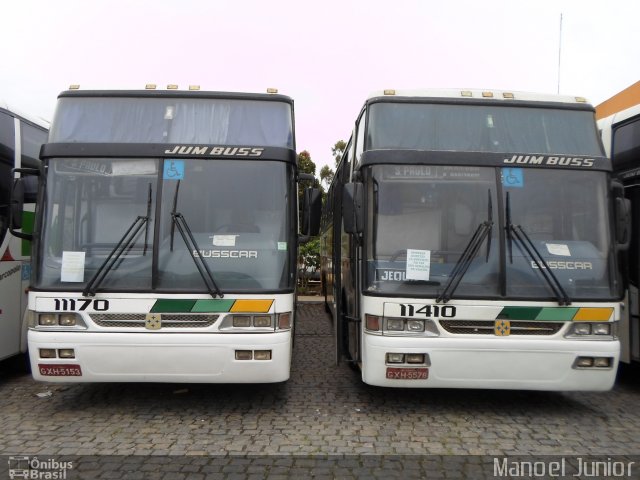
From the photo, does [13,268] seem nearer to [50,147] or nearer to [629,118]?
[50,147]

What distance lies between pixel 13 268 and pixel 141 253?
8.65 ft

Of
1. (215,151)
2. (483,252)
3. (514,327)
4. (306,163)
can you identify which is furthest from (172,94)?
(306,163)

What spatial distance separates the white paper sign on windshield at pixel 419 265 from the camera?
5.08 meters

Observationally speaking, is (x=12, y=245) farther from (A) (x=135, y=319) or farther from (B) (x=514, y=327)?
(B) (x=514, y=327)

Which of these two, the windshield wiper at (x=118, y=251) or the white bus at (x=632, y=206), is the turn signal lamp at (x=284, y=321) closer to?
the windshield wiper at (x=118, y=251)

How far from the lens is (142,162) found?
207 inches

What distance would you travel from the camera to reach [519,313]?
502cm

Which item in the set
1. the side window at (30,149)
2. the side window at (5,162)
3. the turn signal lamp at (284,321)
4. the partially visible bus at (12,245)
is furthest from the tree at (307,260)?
the turn signal lamp at (284,321)

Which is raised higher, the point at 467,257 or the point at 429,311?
the point at 467,257

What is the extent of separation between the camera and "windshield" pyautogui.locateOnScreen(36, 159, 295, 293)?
5.04 m

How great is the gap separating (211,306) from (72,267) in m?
1.38

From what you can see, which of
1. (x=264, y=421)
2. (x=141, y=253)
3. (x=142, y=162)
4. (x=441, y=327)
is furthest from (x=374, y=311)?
(x=142, y=162)

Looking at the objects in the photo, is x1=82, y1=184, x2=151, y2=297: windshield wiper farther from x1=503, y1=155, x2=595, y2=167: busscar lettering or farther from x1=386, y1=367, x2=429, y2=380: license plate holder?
x1=503, y1=155, x2=595, y2=167: busscar lettering

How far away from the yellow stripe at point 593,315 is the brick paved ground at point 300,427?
106cm
